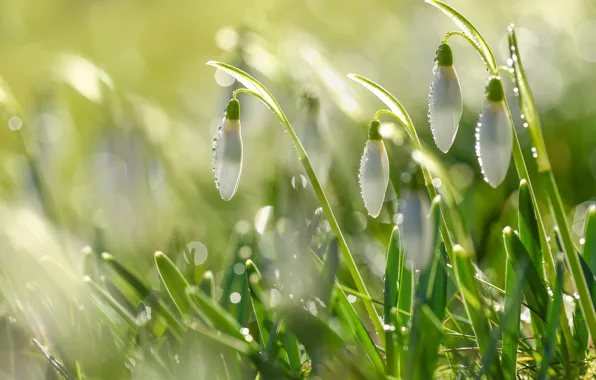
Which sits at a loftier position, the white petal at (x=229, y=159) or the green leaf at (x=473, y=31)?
the green leaf at (x=473, y=31)

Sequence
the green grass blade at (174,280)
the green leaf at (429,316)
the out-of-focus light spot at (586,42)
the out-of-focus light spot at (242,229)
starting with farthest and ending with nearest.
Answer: the out-of-focus light spot at (586,42), the out-of-focus light spot at (242,229), the green grass blade at (174,280), the green leaf at (429,316)

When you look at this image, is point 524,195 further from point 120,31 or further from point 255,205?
point 120,31

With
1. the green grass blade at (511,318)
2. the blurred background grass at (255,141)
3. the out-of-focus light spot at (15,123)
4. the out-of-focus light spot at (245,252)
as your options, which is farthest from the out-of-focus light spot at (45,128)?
the green grass blade at (511,318)

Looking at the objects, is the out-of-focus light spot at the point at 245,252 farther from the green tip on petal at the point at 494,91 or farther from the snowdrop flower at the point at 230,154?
the green tip on petal at the point at 494,91

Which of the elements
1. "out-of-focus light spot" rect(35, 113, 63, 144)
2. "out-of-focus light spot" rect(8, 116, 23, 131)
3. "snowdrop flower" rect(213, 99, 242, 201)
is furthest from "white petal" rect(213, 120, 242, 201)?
"out-of-focus light spot" rect(35, 113, 63, 144)

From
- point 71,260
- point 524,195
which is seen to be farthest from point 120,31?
point 524,195

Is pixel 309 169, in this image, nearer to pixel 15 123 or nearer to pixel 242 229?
pixel 242 229
